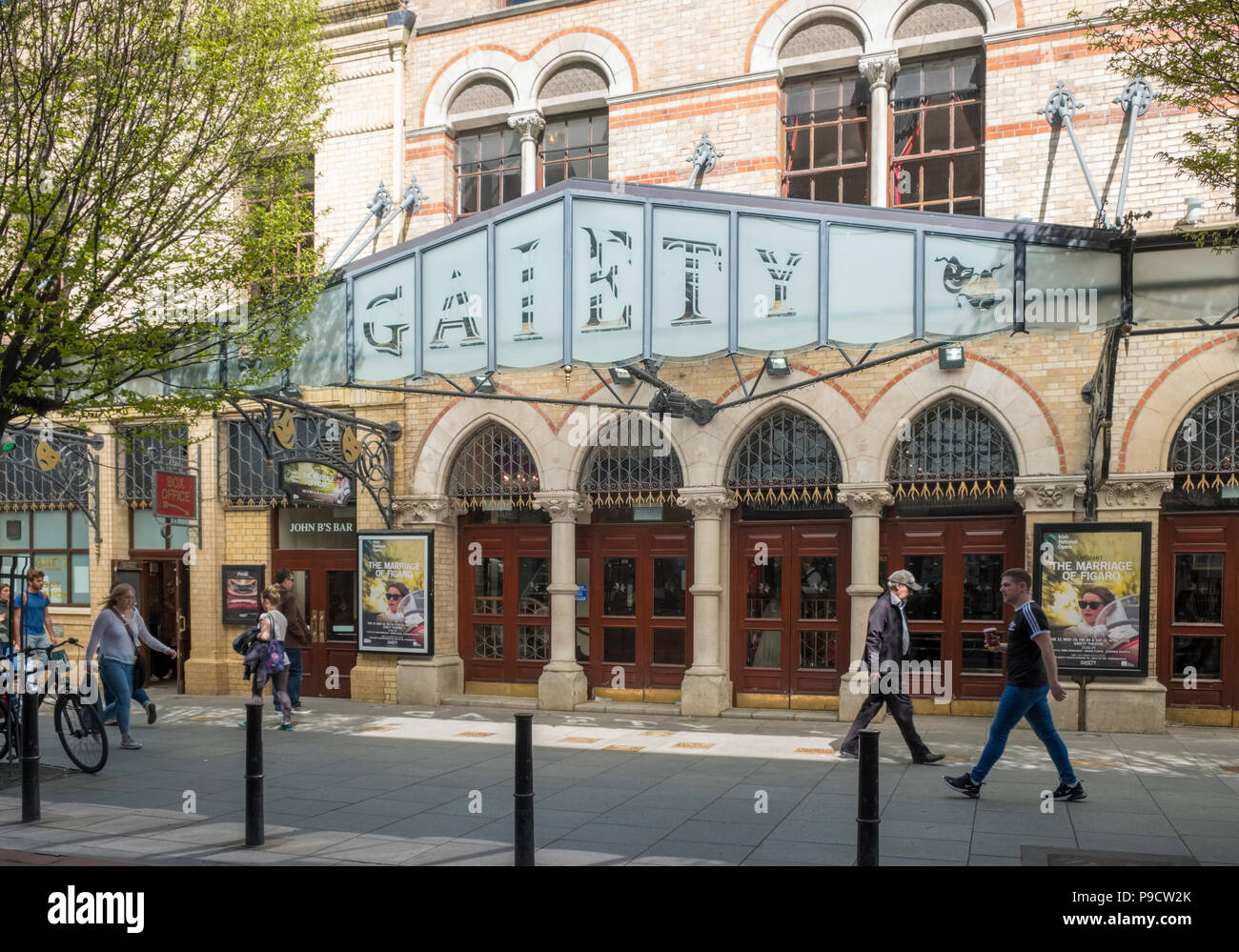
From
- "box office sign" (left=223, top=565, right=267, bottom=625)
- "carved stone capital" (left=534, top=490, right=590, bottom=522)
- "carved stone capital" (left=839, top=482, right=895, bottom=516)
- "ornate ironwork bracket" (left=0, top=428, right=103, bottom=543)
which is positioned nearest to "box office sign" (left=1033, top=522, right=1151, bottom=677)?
"carved stone capital" (left=839, top=482, right=895, bottom=516)

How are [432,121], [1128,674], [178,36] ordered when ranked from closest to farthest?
[178,36], [1128,674], [432,121]

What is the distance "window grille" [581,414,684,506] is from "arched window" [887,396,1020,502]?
106 inches

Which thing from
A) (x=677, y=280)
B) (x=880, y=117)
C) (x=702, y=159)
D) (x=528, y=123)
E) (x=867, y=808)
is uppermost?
(x=528, y=123)

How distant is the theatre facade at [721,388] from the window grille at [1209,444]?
0.10ft

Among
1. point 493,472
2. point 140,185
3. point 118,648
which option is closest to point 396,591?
point 493,472

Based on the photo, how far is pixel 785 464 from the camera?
1266 centimetres

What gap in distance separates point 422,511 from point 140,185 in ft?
A: 19.3

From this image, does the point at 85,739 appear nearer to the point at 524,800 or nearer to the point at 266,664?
the point at 266,664

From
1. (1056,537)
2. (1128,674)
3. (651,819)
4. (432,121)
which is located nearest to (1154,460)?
(1056,537)

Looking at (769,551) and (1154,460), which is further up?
(1154,460)

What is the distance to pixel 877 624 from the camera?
9375mm

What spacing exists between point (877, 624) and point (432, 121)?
31.1 ft

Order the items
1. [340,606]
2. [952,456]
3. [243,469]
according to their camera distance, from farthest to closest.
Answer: [243,469] < [340,606] < [952,456]

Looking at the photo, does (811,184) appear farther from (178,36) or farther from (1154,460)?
(178,36)
